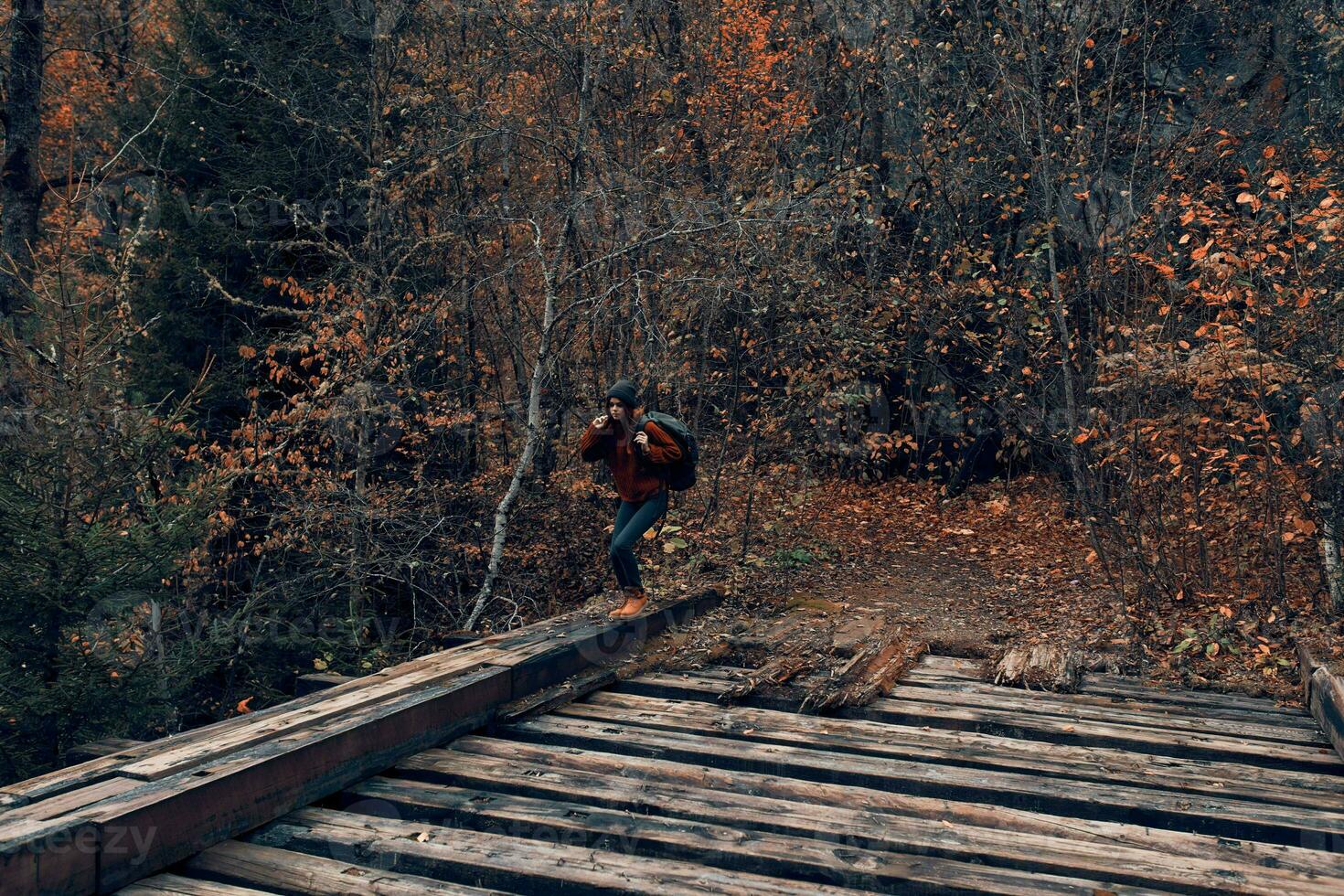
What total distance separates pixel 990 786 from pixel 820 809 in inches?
34.0

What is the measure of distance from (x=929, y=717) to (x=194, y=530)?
6741mm

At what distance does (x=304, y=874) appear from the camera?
384cm

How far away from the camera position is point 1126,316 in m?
13.3

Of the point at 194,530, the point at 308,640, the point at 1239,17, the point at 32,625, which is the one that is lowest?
the point at 308,640

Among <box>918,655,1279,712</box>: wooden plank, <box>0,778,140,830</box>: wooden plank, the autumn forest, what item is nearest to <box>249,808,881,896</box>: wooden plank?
<box>0,778,140,830</box>: wooden plank

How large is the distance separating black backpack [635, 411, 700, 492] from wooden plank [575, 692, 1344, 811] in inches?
92.0

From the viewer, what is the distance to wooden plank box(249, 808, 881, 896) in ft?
12.4

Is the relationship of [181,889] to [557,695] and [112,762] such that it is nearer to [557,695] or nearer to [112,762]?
[112,762]

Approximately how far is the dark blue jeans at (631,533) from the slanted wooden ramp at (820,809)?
186cm

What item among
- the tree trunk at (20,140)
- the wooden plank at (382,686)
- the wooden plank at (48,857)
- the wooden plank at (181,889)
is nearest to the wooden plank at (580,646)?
the wooden plank at (382,686)

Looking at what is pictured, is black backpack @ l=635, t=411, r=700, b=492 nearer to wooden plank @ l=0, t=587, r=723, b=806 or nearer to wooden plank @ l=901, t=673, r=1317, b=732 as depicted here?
wooden plank @ l=0, t=587, r=723, b=806

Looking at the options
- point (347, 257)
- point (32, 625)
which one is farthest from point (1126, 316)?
point (32, 625)

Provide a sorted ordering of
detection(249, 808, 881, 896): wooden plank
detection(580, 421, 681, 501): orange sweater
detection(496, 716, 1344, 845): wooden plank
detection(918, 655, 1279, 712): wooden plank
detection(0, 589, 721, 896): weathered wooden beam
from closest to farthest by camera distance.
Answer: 1. detection(0, 589, 721, 896): weathered wooden beam
2. detection(249, 808, 881, 896): wooden plank
3. detection(496, 716, 1344, 845): wooden plank
4. detection(918, 655, 1279, 712): wooden plank
5. detection(580, 421, 681, 501): orange sweater

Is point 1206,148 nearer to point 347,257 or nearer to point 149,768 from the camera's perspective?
point 347,257
